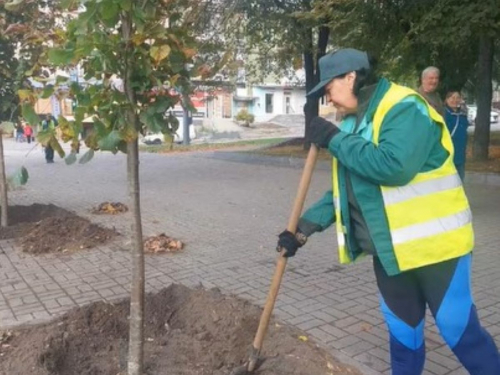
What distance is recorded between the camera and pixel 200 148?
74.5 feet

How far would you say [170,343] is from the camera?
3316 mm

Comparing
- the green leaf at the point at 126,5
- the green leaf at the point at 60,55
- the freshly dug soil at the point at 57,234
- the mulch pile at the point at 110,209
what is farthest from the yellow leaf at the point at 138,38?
the mulch pile at the point at 110,209

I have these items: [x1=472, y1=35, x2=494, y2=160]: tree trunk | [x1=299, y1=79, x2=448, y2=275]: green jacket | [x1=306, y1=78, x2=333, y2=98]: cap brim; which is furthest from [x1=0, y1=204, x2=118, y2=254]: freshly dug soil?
[x1=472, y1=35, x2=494, y2=160]: tree trunk

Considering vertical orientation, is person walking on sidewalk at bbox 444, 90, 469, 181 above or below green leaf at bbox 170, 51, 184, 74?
below

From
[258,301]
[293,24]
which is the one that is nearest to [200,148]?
[293,24]

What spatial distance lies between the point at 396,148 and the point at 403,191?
0.22 m

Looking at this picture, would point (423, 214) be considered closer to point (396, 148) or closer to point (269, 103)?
point (396, 148)

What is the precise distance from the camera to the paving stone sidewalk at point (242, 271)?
3.72m

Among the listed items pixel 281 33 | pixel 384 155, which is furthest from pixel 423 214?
pixel 281 33

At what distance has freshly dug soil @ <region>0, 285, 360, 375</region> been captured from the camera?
3.01 m

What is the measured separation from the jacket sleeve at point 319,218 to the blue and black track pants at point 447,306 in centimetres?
32

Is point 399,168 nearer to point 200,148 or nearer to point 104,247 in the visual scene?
point 104,247

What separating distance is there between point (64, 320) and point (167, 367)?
924 millimetres

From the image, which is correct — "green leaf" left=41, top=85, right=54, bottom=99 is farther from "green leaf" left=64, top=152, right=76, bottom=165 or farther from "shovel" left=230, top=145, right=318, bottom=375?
"shovel" left=230, top=145, right=318, bottom=375
